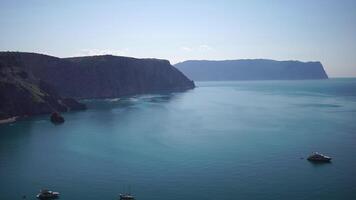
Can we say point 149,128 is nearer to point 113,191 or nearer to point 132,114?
point 132,114

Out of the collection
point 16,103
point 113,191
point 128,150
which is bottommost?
point 113,191

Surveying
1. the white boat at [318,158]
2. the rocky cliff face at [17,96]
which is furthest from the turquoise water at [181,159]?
the rocky cliff face at [17,96]

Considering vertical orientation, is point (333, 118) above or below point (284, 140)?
above

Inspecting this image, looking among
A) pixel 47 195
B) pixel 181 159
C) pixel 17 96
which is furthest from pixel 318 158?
pixel 17 96

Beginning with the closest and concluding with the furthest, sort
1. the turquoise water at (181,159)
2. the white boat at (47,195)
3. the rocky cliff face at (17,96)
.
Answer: the white boat at (47,195), the turquoise water at (181,159), the rocky cliff face at (17,96)

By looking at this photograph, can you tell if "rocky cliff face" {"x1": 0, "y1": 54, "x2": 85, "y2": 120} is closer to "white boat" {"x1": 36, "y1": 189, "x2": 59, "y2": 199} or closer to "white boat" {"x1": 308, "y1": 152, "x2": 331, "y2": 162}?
"white boat" {"x1": 36, "y1": 189, "x2": 59, "y2": 199}

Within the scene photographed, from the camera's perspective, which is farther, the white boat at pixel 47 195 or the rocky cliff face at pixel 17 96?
the rocky cliff face at pixel 17 96

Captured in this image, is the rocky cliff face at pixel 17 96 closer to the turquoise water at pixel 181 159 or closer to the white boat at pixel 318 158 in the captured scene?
the turquoise water at pixel 181 159

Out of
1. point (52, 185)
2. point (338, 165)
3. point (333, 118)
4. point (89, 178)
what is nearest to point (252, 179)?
point (338, 165)

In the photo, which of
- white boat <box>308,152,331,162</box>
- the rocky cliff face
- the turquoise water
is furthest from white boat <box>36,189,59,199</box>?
the rocky cliff face
